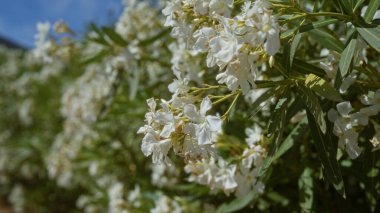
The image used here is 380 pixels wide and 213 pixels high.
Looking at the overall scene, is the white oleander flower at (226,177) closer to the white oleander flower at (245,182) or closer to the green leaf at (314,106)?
the white oleander flower at (245,182)

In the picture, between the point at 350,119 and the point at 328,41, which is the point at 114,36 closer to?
the point at 328,41

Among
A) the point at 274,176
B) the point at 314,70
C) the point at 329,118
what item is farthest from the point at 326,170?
the point at 274,176

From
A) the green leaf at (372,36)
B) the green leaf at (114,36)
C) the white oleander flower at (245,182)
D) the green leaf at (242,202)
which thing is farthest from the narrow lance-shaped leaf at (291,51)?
the green leaf at (114,36)

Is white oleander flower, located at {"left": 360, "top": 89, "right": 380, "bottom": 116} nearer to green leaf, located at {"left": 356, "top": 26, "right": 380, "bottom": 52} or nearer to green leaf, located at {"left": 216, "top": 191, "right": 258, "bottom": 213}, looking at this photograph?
green leaf, located at {"left": 356, "top": 26, "right": 380, "bottom": 52}

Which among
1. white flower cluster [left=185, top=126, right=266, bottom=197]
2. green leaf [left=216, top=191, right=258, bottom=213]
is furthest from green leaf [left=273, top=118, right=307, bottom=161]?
green leaf [left=216, top=191, right=258, bottom=213]

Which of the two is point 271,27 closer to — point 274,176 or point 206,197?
point 274,176
